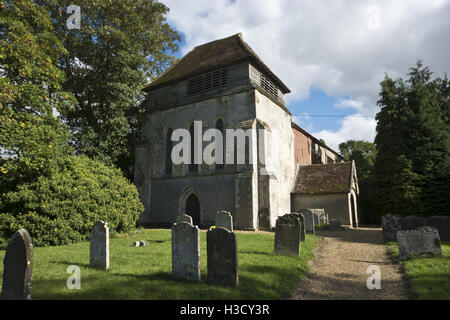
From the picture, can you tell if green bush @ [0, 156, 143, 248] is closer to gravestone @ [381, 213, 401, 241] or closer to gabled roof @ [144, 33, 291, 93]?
gabled roof @ [144, 33, 291, 93]

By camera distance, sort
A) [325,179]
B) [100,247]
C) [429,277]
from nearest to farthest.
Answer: [429,277] < [100,247] < [325,179]

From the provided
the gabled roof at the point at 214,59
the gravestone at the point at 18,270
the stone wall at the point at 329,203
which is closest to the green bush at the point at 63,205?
the gravestone at the point at 18,270

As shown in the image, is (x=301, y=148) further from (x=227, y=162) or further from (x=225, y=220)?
(x=225, y=220)

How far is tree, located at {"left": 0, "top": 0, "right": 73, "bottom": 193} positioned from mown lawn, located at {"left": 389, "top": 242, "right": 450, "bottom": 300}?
468 inches

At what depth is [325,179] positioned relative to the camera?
67.3 feet

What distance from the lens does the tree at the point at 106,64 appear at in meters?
18.1

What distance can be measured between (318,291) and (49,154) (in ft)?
34.5

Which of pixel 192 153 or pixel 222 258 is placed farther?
pixel 192 153

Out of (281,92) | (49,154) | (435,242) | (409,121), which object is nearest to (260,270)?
(435,242)

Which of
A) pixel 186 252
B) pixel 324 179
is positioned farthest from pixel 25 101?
pixel 324 179

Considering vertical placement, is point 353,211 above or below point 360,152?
below

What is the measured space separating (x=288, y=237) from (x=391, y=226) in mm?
6124

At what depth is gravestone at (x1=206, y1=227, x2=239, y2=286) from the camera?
5.53m

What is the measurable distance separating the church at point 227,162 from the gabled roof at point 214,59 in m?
0.07
